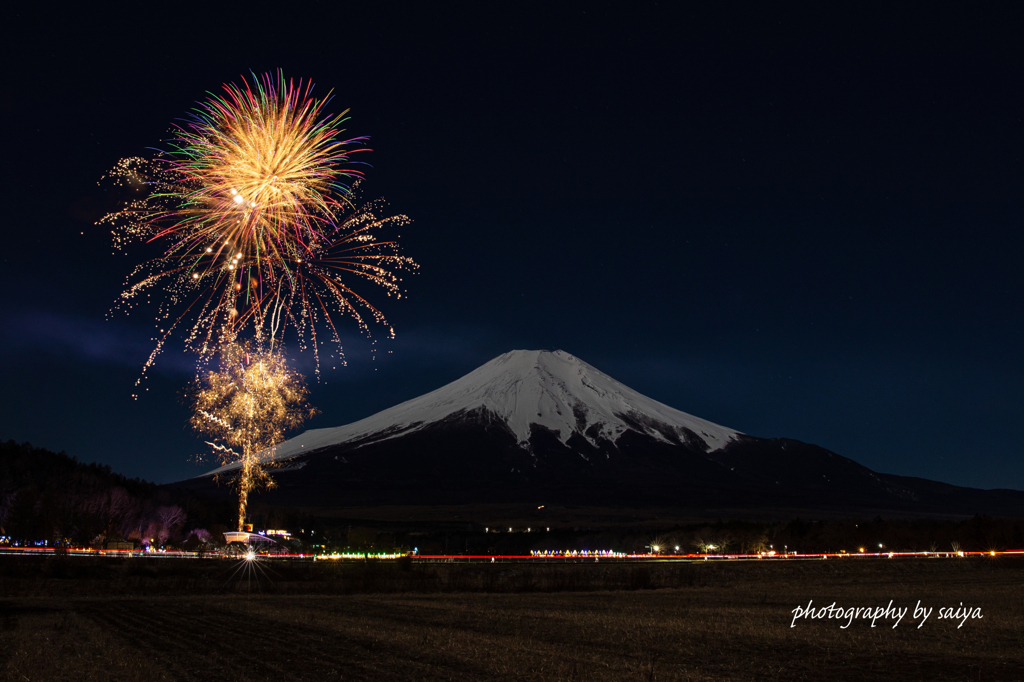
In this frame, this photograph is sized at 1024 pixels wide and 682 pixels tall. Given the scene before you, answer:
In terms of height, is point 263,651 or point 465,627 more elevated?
point 263,651

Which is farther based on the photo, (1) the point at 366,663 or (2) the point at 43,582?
(2) the point at 43,582

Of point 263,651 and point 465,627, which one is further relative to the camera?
point 465,627

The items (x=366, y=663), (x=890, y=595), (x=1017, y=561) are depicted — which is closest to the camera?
(x=366, y=663)

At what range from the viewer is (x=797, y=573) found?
257ft

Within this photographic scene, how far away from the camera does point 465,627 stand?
35.8m

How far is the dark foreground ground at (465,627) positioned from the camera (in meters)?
23.9

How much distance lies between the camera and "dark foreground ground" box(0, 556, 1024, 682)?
23.9 meters

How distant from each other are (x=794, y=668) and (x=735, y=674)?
7.89 feet

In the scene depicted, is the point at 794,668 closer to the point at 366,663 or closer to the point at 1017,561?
the point at 366,663

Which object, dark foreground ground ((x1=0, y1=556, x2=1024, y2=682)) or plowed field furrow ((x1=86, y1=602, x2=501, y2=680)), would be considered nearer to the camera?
plowed field furrow ((x1=86, y1=602, x2=501, y2=680))

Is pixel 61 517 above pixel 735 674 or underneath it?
above

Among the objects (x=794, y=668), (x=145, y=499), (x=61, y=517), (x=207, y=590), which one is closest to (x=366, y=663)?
(x=794, y=668)

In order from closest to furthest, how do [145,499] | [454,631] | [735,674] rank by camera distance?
[735,674] < [454,631] < [145,499]

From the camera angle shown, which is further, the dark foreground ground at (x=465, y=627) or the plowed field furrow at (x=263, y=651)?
the dark foreground ground at (x=465, y=627)
